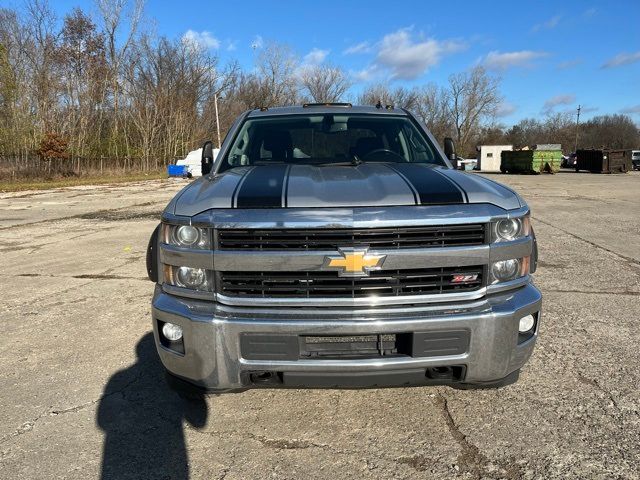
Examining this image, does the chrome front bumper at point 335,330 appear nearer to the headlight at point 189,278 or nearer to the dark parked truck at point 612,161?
the headlight at point 189,278

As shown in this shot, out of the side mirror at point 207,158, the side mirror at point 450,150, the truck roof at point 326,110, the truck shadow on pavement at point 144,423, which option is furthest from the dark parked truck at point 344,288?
the truck roof at point 326,110

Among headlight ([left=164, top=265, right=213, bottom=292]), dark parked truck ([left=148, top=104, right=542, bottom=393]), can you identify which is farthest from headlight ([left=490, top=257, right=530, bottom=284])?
headlight ([left=164, top=265, right=213, bottom=292])

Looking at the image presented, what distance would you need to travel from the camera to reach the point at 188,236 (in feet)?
8.07

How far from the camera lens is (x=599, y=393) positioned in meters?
3.05

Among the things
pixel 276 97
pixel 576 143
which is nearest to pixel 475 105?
pixel 576 143

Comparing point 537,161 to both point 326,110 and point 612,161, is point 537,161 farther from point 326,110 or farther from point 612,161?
point 326,110

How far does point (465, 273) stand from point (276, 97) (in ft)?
198

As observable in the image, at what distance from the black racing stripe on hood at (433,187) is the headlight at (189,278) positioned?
116cm

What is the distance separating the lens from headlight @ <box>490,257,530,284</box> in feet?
8.11

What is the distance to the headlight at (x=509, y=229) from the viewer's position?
2.45 metres

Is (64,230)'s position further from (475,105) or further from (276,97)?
(475,105)

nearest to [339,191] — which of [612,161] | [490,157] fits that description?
[612,161]

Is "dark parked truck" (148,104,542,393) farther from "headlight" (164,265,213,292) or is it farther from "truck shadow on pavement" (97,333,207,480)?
"truck shadow on pavement" (97,333,207,480)

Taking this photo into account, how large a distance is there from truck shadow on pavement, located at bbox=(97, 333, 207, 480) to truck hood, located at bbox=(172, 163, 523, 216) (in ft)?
4.16
